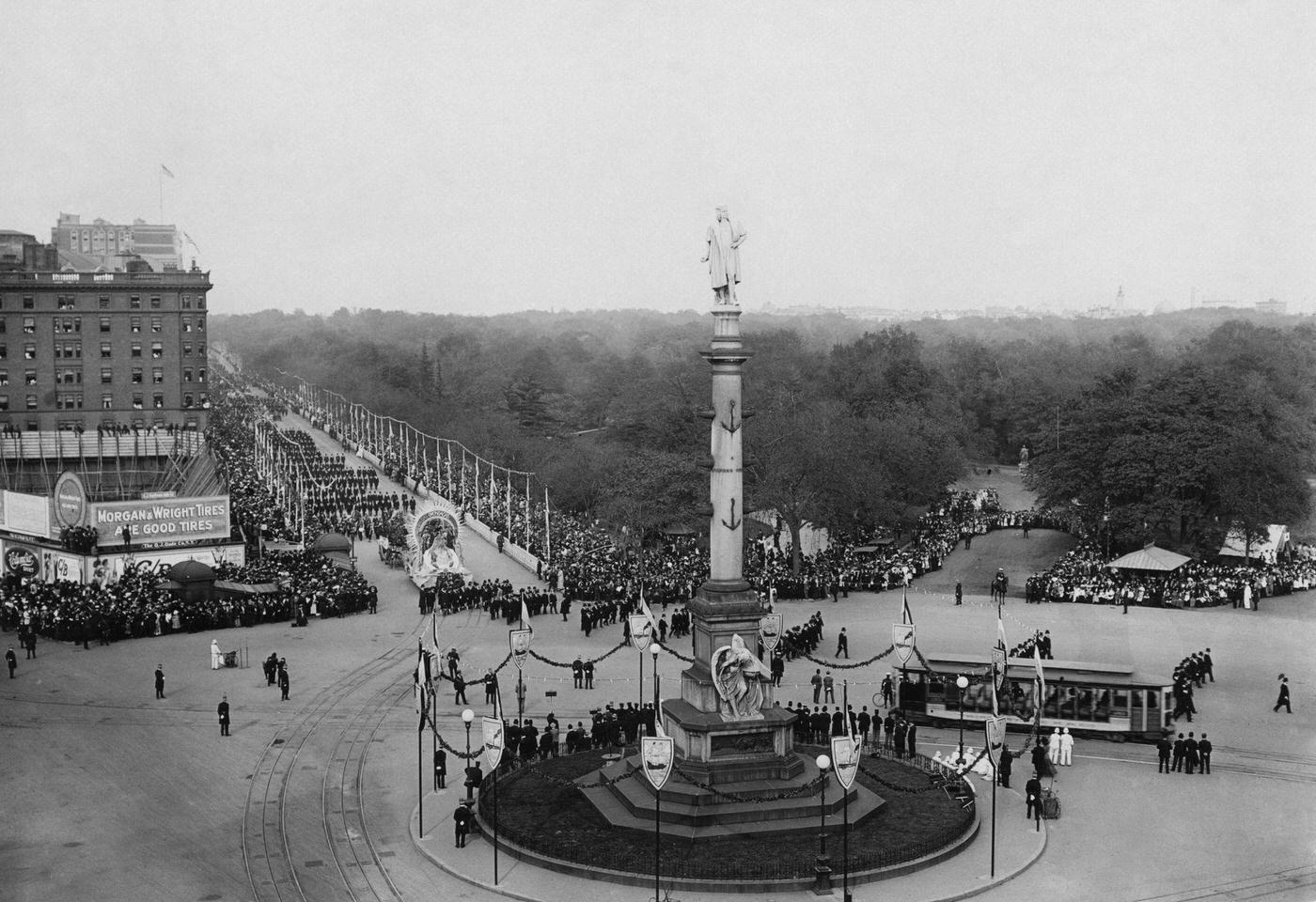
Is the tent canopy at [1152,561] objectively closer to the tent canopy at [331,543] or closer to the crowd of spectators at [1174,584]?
the crowd of spectators at [1174,584]

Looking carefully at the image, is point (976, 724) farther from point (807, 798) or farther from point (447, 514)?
point (447, 514)

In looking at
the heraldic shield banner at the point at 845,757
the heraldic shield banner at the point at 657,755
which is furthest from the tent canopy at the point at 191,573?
the heraldic shield banner at the point at 845,757

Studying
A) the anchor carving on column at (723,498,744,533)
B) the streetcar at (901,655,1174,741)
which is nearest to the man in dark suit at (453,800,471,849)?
the anchor carving on column at (723,498,744,533)

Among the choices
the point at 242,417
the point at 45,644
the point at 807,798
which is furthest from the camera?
the point at 242,417

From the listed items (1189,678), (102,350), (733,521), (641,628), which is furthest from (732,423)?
(102,350)

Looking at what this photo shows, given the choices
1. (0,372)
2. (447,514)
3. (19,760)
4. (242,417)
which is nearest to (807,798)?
(19,760)

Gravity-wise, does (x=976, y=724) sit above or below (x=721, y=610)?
below

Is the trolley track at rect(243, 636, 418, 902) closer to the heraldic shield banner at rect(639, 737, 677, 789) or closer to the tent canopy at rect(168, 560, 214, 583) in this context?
the heraldic shield banner at rect(639, 737, 677, 789)
